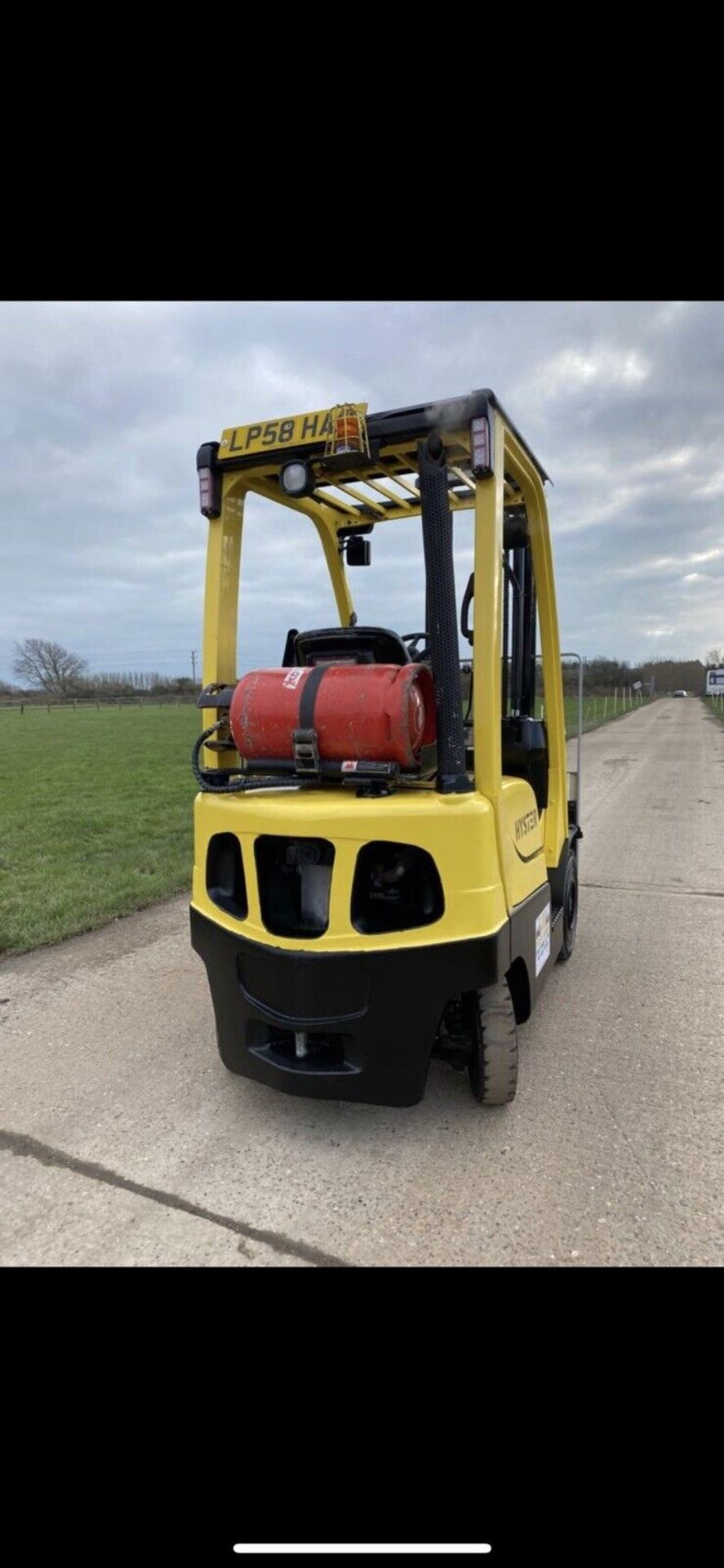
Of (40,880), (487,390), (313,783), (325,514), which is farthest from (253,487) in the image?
(40,880)

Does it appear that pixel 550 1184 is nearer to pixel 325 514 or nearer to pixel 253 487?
pixel 253 487

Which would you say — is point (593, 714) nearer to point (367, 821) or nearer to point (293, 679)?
point (293, 679)

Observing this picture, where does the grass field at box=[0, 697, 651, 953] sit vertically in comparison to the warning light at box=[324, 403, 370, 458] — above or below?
below

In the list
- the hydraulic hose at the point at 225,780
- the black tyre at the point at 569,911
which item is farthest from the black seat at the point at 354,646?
the black tyre at the point at 569,911

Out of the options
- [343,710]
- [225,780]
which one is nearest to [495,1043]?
[343,710]

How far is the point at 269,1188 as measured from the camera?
248 centimetres

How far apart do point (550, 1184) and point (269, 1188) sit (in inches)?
36.0

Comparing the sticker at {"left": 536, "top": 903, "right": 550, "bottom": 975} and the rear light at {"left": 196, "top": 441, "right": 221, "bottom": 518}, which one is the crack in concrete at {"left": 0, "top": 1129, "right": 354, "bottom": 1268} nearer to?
the sticker at {"left": 536, "top": 903, "right": 550, "bottom": 975}

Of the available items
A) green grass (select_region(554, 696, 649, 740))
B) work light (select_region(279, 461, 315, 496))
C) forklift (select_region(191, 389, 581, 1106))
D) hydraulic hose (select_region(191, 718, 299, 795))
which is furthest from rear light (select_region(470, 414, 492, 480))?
green grass (select_region(554, 696, 649, 740))

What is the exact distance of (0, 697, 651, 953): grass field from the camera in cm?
547

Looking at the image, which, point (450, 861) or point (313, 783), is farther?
point (313, 783)

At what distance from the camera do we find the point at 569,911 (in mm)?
4438

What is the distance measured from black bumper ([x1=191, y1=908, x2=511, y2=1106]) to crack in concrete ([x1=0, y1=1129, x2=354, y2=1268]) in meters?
0.47

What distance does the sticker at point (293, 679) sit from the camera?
2688 mm
